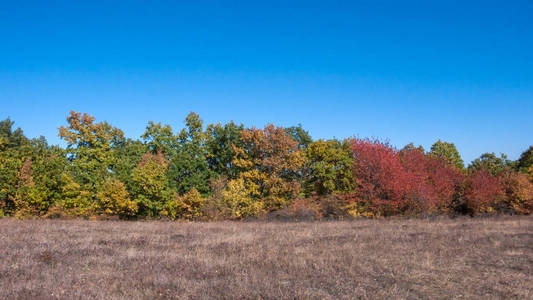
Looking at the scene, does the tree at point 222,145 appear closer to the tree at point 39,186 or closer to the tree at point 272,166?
the tree at point 272,166

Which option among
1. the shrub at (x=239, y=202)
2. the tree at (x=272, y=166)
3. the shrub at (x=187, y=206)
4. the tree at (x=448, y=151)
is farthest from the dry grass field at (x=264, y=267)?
the tree at (x=448, y=151)

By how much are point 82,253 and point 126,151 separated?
32.1 m

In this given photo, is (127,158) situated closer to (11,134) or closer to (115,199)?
(115,199)

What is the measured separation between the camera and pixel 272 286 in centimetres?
866

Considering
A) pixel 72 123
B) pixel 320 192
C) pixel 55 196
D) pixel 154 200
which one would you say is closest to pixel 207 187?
pixel 154 200

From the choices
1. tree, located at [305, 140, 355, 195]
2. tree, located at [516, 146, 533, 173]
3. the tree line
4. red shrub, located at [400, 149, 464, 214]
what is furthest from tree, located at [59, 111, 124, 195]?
tree, located at [516, 146, 533, 173]

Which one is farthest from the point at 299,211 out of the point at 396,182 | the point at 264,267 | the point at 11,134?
the point at 11,134

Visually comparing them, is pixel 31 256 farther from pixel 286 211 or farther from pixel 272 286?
pixel 286 211

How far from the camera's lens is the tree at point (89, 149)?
36031 mm

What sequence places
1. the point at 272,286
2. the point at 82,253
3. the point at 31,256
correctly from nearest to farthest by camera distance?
the point at 272,286 → the point at 31,256 → the point at 82,253

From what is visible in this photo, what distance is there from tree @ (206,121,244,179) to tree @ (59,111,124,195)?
37.7 feet

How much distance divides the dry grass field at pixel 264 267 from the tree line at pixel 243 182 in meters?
14.9

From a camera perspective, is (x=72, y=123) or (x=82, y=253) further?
(x=72, y=123)

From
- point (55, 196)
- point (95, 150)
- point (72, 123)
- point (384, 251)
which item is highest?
point (72, 123)
